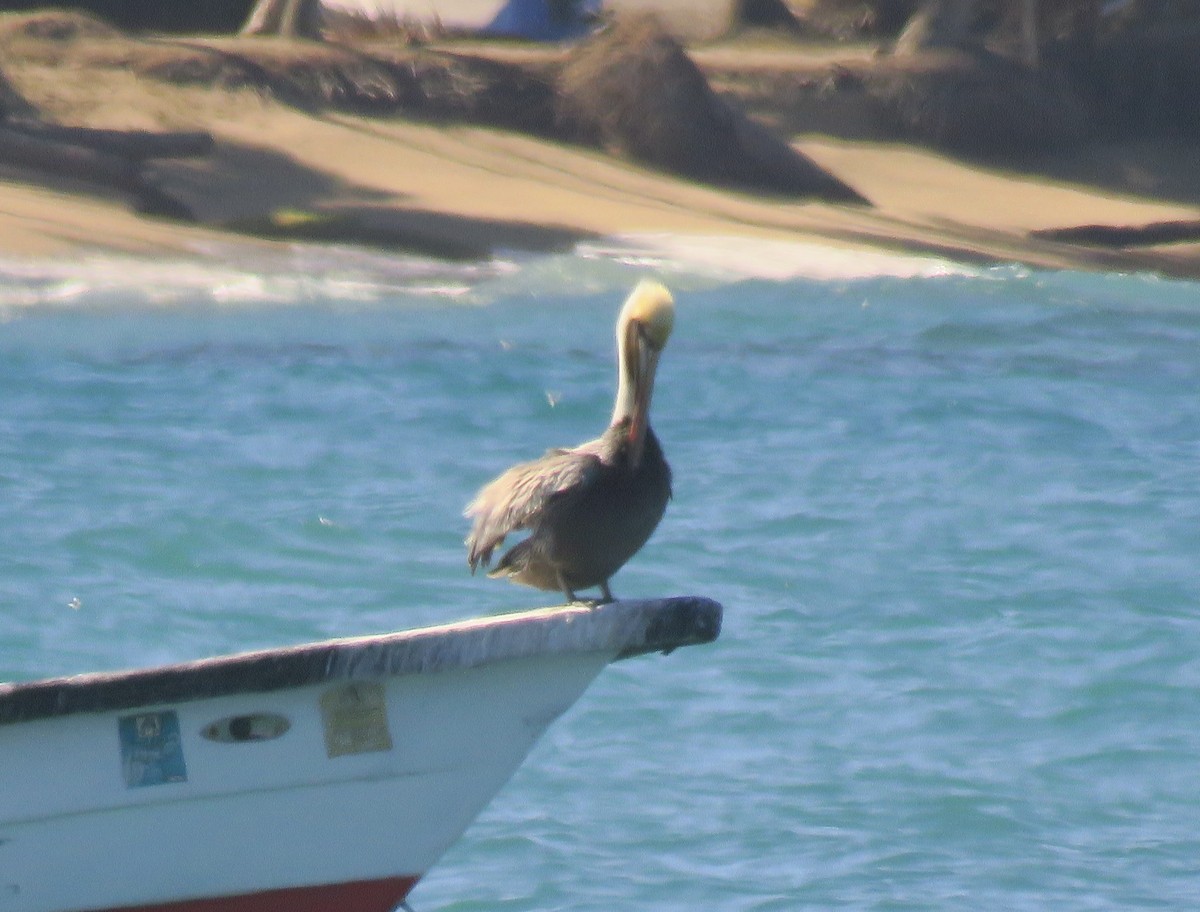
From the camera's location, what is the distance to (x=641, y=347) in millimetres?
3473

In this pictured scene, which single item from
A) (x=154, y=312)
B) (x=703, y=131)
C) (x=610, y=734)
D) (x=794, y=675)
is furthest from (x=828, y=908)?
(x=703, y=131)

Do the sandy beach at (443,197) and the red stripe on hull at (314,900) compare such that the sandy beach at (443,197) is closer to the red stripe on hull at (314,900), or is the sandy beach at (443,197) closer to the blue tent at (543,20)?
the blue tent at (543,20)

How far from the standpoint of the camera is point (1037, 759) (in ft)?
22.1

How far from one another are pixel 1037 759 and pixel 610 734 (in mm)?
1488

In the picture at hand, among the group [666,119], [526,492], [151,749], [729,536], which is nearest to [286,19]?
[666,119]

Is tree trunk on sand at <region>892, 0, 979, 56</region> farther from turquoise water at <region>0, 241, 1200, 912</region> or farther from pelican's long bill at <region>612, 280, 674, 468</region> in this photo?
pelican's long bill at <region>612, 280, 674, 468</region>

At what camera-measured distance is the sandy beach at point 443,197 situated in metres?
15.4

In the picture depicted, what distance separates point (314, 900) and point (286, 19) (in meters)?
18.4

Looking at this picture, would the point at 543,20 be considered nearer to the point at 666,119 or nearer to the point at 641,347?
the point at 666,119

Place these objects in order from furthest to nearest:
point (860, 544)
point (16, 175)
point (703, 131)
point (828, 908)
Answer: point (703, 131) → point (16, 175) → point (860, 544) → point (828, 908)

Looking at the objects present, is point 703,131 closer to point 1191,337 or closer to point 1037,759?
point 1191,337

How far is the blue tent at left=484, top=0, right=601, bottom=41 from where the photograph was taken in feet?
82.9

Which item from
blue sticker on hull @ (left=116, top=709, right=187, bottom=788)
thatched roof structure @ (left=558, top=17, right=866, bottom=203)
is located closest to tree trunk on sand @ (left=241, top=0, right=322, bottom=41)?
thatched roof structure @ (left=558, top=17, right=866, bottom=203)

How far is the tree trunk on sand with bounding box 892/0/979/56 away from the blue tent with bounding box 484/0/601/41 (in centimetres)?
421
